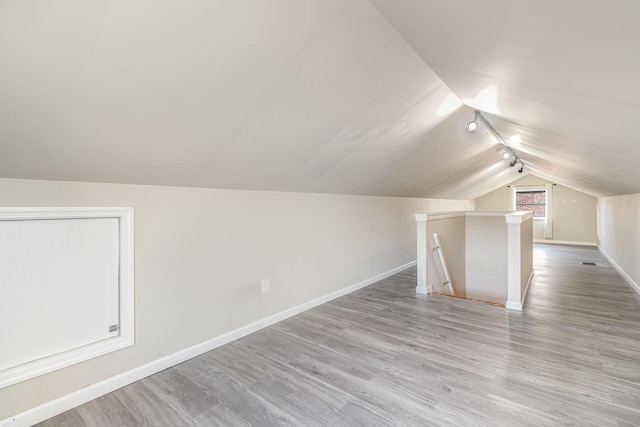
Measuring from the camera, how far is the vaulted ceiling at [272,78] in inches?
49.4

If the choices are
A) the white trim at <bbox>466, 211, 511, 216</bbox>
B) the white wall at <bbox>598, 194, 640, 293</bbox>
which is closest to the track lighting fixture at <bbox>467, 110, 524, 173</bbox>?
the white trim at <bbox>466, 211, 511, 216</bbox>

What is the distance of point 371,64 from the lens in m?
2.24

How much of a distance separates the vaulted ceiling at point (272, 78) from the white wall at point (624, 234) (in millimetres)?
1980

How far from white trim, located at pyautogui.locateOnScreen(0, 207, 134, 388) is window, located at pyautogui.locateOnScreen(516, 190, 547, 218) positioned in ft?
36.6

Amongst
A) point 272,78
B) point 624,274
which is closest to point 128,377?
point 272,78

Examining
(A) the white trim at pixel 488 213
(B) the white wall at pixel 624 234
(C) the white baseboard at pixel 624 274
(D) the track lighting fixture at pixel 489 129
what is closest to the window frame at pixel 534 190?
(C) the white baseboard at pixel 624 274

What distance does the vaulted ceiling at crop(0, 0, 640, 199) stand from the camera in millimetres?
1256

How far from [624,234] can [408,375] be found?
17.3ft

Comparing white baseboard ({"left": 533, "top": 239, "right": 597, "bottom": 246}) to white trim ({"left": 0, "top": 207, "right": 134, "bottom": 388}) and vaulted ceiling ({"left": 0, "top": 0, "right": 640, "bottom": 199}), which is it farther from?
white trim ({"left": 0, "top": 207, "right": 134, "bottom": 388})

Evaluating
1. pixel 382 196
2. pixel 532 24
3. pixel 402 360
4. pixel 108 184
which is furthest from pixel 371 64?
pixel 382 196

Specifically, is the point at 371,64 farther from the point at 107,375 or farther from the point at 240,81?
the point at 107,375

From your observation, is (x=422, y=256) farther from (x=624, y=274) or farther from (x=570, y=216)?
(x=570, y=216)

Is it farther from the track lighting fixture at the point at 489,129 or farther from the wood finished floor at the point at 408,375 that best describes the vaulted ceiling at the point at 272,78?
the wood finished floor at the point at 408,375

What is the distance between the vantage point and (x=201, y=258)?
263 cm
